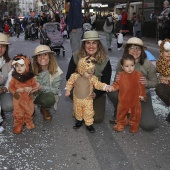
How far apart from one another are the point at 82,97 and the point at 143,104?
93 cm

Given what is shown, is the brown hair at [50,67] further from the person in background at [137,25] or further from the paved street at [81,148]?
the person in background at [137,25]

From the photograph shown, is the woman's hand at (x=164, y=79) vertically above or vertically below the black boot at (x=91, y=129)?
above

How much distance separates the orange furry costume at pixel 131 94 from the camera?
12.2 feet

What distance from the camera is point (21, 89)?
375 centimetres

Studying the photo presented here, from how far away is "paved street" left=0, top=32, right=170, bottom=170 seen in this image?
302cm

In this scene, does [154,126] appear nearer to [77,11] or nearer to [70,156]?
[70,156]

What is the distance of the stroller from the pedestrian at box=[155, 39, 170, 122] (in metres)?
7.21

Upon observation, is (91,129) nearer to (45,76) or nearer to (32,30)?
(45,76)

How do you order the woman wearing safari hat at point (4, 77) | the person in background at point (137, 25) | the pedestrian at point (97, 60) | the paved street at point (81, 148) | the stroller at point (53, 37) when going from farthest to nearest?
the person in background at point (137, 25) → the stroller at point (53, 37) → the pedestrian at point (97, 60) → the woman wearing safari hat at point (4, 77) → the paved street at point (81, 148)

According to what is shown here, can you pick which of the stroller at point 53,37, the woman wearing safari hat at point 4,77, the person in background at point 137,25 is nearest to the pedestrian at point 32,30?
the person in background at point 137,25

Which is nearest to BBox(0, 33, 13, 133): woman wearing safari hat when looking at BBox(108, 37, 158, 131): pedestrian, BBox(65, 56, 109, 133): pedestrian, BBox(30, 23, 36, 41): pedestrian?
BBox(65, 56, 109, 133): pedestrian

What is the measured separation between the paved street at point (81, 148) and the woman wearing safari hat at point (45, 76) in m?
0.35

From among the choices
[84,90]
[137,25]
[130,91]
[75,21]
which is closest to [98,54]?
[84,90]

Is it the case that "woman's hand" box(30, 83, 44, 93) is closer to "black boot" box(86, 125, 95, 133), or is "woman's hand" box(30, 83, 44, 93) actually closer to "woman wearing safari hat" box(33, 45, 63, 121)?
"woman wearing safari hat" box(33, 45, 63, 121)
